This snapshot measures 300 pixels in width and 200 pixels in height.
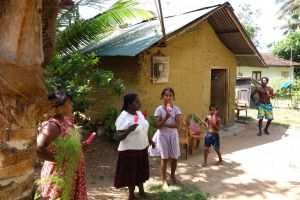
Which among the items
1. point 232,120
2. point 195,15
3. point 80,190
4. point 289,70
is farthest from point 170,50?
point 289,70

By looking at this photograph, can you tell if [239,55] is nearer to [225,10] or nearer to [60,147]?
[225,10]

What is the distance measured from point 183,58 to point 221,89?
8.81 ft

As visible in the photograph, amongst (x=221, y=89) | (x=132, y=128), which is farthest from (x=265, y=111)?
(x=132, y=128)

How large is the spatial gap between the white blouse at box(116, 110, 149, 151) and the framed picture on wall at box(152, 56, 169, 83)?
12.1ft

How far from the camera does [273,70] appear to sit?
2927cm

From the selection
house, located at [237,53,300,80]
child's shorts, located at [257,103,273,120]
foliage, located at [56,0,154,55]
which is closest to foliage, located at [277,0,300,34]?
house, located at [237,53,300,80]

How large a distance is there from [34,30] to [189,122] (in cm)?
650

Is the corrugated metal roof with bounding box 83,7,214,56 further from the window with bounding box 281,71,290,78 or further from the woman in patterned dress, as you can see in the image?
the window with bounding box 281,71,290,78

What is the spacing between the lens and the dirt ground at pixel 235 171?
205 inches

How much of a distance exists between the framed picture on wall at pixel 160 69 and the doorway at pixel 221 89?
3089 mm

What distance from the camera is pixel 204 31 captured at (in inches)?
374

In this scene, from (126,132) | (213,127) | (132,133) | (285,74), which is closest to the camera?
(126,132)

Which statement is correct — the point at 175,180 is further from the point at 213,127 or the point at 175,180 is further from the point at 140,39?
the point at 140,39

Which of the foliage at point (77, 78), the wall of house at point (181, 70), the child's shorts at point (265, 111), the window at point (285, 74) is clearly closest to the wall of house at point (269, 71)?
the window at point (285, 74)
